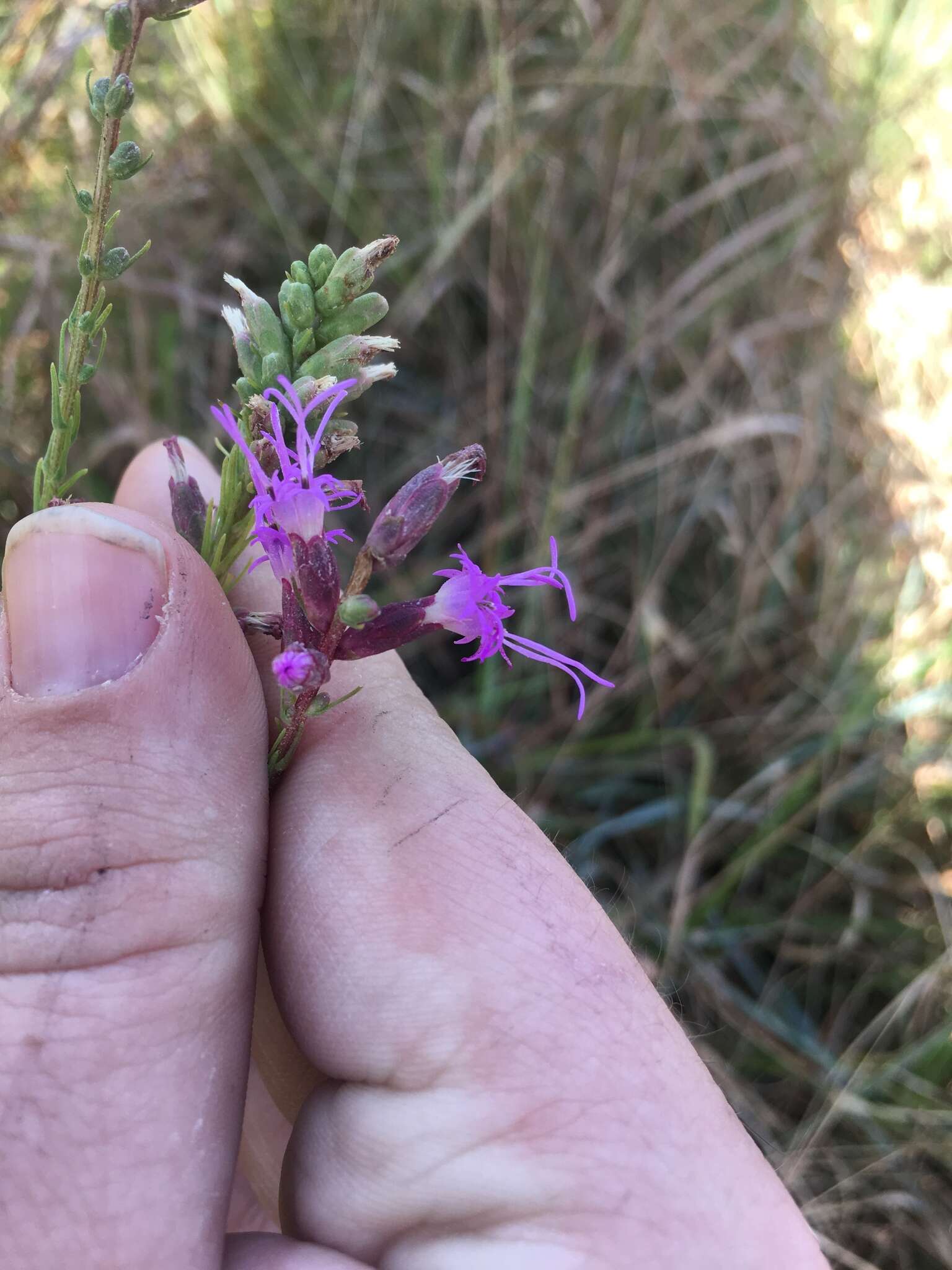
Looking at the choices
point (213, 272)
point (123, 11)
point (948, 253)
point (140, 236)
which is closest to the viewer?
point (123, 11)

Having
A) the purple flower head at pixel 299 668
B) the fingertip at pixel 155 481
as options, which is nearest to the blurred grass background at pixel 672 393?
the fingertip at pixel 155 481

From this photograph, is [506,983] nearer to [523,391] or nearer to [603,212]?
[523,391]

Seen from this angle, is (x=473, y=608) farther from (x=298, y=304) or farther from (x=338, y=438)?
(x=298, y=304)

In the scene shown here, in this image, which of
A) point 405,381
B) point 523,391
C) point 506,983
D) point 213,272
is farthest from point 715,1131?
point 213,272

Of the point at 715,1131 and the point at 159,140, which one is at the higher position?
the point at 159,140

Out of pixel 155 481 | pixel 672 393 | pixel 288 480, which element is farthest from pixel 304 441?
pixel 672 393

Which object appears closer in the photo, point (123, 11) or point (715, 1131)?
point (123, 11)

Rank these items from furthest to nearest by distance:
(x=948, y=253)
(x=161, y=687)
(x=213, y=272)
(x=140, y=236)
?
(x=948, y=253), (x=213, y=272), (x=140, y=236), (x=161, y=687)
